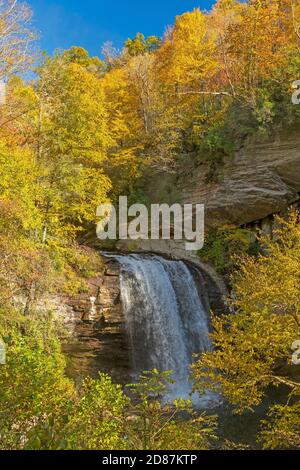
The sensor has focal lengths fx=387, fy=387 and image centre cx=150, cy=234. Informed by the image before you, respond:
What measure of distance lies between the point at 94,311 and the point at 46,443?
9648mm

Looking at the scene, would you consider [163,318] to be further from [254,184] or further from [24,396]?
[24,396]

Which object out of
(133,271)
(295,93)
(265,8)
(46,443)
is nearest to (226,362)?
(46,443)

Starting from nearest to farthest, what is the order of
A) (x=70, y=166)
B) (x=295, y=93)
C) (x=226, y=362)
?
(x=226, y=362) < (x=70, y=166) < (x=295, y=93)

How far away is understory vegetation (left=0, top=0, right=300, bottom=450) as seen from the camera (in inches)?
239

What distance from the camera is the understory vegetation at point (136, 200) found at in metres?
6.07

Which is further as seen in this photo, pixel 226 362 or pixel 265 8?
pixel 265 8

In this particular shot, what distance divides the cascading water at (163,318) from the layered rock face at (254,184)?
440 centimetres

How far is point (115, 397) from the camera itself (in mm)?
5926

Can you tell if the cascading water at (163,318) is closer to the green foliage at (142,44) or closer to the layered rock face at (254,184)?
the layered rock face at (254,184)

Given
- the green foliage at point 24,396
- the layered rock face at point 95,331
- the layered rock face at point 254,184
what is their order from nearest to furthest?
the green foliage at point 24,396
the layered rock face at point 95,331
the layered rock face at point 254,184

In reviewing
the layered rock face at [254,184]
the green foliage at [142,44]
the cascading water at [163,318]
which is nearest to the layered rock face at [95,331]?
the cascading water at [163,318]

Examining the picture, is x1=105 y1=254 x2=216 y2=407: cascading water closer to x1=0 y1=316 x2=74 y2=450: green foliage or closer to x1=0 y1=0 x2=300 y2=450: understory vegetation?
x1=0 y1=0 x2=300 y2=450: understory vegetation

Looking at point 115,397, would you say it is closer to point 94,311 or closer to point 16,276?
point 16,276

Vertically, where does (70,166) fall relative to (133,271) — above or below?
above
